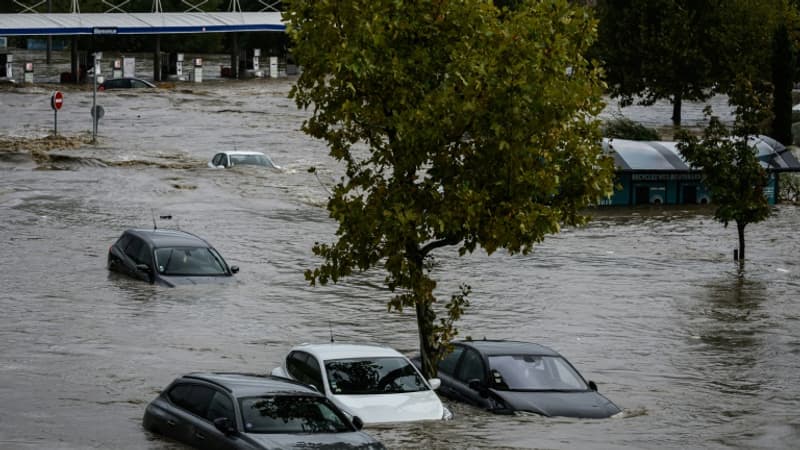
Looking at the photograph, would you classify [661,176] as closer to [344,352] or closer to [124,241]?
[124,241]

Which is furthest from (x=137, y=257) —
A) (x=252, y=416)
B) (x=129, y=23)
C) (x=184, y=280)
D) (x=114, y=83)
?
(x=129, y=23)

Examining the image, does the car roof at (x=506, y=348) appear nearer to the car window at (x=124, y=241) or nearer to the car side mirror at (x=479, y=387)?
the car side mirror at (x=479, y=387)

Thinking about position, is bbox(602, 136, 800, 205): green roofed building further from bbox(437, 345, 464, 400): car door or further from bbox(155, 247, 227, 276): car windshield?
bbox(437, 345, 464, 400): car door

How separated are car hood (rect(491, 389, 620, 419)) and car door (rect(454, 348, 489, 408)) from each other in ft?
0.86

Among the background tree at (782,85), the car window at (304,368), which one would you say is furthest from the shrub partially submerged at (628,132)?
the car window at (304,368)

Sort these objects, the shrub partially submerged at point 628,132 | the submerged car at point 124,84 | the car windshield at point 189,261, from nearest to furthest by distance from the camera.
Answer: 1. the car windshield at point 189,261
2. the shrub partially submerged at point 628,132
3. the submerged car at point 124,84

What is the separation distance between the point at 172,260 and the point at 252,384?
1498cm

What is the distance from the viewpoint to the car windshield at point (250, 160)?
5072 centimetres

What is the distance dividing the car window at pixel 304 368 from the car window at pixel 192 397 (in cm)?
221

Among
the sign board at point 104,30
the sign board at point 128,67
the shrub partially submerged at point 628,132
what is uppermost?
the sign board at point 104,30

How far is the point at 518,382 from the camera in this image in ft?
59.5

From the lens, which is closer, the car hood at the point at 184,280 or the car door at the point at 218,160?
the car hood at the point at 184,280

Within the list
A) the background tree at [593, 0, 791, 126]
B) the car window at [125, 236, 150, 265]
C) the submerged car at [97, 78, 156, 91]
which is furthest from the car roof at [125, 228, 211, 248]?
the submerged car at [97, 78, 156, 91]

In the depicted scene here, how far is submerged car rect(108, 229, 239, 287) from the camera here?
2865 cm
